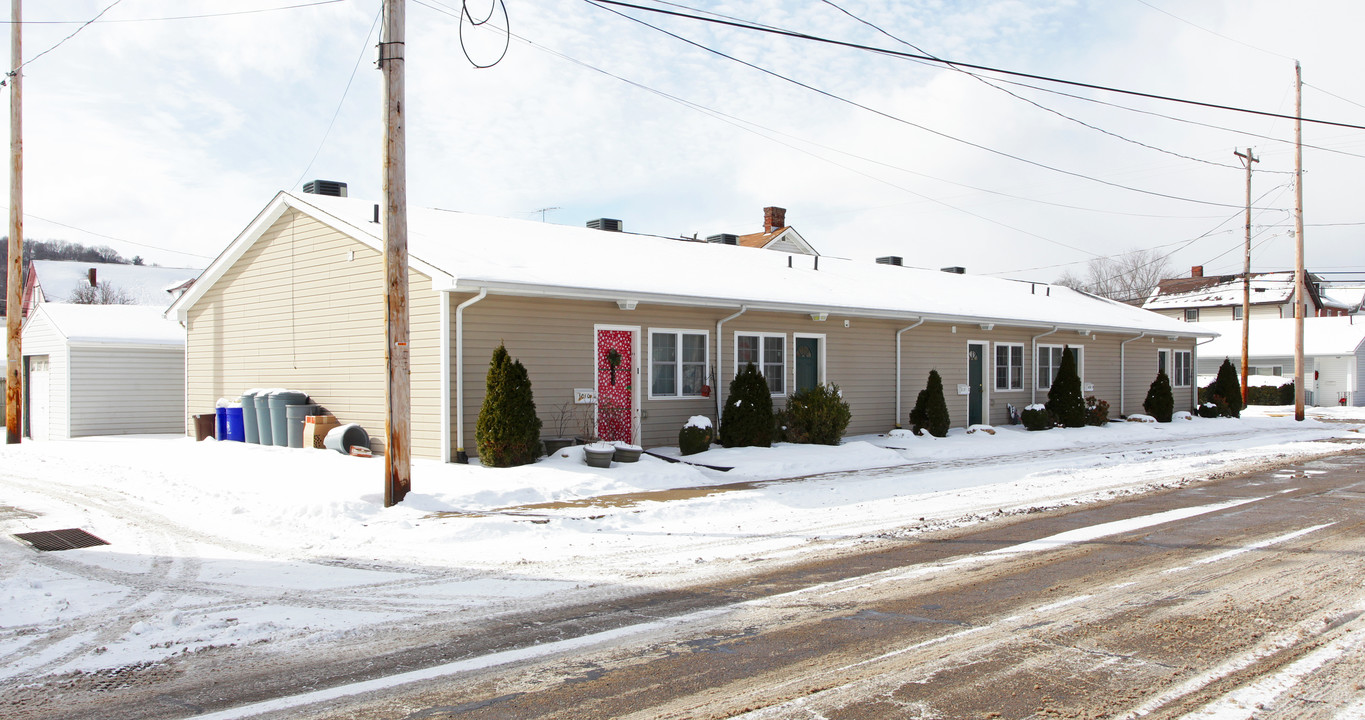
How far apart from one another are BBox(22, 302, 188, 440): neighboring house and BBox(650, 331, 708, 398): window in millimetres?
11745

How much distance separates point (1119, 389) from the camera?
2534 cm

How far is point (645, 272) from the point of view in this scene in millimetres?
16031

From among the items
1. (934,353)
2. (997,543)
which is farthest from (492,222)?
(997,543)

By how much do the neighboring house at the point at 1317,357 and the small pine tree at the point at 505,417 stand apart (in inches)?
1349

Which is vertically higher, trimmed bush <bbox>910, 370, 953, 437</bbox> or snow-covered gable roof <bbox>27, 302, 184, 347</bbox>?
snow-covered gable roof <bbox>27, 302, 184, 347</bbox>

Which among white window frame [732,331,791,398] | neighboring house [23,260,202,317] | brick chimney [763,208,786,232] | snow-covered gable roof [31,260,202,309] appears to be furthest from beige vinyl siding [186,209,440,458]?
snow-covered gable roof [31,260,202,309]

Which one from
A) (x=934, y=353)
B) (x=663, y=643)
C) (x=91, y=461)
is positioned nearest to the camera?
(x=663, y=643)

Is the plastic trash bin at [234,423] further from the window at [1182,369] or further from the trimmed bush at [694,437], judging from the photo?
the window at [1182,369]

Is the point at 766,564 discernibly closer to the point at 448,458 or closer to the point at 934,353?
the point at 448,458

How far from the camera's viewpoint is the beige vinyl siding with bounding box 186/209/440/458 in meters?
13.3

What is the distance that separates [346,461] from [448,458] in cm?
153

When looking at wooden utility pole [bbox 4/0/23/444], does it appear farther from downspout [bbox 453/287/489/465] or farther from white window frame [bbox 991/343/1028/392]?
white window frame [bbox 991/343/1028/392]

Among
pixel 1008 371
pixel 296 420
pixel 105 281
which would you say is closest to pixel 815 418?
pixel 1008 371

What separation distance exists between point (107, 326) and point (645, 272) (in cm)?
1374
